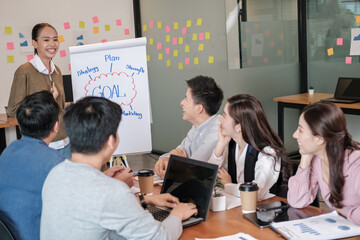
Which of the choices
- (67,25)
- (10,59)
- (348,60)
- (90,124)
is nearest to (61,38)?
(67,25)

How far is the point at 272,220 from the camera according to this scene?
1.75m

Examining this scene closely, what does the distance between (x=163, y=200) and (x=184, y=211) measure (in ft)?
0.67

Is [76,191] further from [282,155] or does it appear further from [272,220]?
[282,155]

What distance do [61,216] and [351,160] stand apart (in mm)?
1151

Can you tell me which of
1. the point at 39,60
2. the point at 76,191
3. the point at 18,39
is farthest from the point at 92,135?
the point at 18,39

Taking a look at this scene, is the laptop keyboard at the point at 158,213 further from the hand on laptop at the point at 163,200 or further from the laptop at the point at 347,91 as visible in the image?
the laptop at the point at 347,91

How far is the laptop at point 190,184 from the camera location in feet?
5.85

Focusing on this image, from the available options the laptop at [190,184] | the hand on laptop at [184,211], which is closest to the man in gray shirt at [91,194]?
the hand on laptop at [184,211]

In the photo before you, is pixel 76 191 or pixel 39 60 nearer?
pixel 76 191

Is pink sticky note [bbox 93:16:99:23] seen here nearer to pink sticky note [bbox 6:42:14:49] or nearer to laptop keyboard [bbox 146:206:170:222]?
pink sticky note [bbox 6:42:14:49]

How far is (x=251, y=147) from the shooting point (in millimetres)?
2281

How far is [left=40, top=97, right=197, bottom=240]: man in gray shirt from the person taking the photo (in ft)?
4.49

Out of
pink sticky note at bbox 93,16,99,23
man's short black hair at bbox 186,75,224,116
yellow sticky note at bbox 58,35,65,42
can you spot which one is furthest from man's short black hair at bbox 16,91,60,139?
pink sticky note at bbox 93,16,99,23

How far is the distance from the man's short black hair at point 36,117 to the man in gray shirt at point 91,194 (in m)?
0.60
